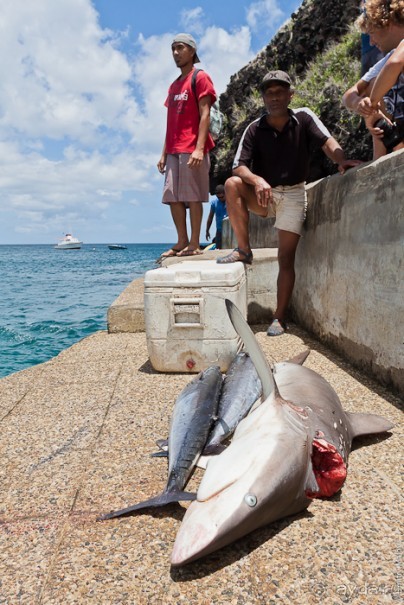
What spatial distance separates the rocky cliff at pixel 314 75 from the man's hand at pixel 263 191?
12744 mm

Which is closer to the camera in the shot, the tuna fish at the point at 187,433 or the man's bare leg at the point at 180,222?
the tuna fish at the point at 187,433

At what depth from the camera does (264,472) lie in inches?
62.7

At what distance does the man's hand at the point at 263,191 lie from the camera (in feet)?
14.6

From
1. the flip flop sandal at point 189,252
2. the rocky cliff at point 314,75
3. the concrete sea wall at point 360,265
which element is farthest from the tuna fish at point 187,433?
the rocky cliff at point 314,75

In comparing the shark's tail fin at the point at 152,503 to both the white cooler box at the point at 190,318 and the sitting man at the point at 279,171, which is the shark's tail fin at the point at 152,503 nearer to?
the white cooler box at the point at 190,318

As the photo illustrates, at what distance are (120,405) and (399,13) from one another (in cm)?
331

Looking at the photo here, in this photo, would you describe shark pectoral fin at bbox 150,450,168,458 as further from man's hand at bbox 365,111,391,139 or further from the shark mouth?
man's hand at bbox 365,111,391,139

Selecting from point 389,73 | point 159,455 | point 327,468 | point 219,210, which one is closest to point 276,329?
point 389,73

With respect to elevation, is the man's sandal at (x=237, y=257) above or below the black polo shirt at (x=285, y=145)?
below

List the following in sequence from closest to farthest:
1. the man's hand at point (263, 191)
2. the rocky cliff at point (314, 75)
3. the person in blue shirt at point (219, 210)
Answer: the man's hand at point (263, 191) → the person in blue shirt at point (219, 210) → the rocky cliff at point (314, 75)

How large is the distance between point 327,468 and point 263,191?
305 centimetres

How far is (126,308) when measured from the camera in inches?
223

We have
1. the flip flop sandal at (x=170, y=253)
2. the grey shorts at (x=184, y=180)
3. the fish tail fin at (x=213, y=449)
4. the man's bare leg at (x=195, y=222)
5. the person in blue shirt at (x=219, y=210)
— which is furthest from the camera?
the person in blue shirt at (x=219, y=210)

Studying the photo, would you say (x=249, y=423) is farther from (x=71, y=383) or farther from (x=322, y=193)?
(x=322, y=193)
